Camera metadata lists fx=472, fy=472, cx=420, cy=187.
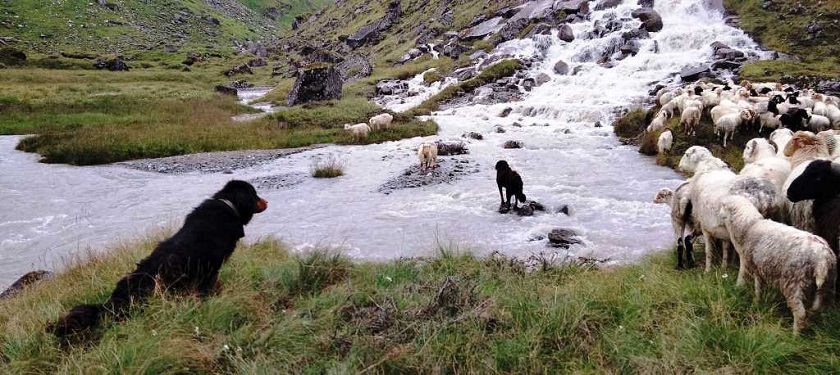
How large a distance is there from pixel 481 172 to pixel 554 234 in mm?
7241

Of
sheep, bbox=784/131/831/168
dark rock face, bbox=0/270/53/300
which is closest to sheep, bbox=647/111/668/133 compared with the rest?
sheep, bbox=784/131/831/168

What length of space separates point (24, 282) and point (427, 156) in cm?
1223

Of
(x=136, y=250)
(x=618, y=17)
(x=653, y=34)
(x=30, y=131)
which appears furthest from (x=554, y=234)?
(x=618, y=17)

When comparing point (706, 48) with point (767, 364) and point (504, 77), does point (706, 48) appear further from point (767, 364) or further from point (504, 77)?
point (767, 364)

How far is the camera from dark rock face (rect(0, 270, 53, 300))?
7.33 m

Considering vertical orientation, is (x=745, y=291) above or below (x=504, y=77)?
below

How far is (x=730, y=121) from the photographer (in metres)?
16.1

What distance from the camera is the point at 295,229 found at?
12430 millimetres

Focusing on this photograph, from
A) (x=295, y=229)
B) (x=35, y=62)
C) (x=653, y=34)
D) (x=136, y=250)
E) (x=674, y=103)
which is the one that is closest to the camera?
(x=136, y=250)

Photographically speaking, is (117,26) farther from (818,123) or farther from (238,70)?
(818,123)

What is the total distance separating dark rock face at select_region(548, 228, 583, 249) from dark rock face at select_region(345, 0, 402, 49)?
87.9m

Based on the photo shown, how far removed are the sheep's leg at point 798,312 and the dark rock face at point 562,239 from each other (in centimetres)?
594

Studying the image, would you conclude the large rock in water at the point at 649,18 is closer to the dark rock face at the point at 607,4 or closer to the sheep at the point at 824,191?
the dark rock face at the point at 607,4

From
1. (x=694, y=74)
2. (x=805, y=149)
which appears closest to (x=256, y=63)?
(x=694, y=74)
